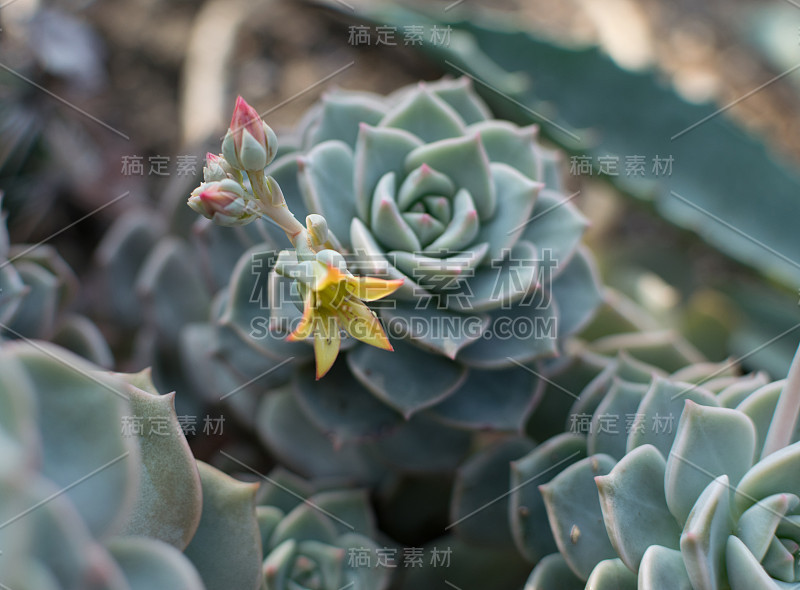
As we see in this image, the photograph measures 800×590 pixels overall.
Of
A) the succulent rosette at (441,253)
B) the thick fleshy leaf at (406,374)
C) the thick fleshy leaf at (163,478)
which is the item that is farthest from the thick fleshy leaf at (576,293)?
the thick fleshy leaf at (163,478)

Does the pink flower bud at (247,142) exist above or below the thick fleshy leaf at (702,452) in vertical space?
above

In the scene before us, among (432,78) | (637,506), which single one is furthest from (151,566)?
(432,78)

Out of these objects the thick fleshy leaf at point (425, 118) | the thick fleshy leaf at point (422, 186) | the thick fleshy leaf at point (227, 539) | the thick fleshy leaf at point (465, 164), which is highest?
the thick fleshy leaf at point (425, 118)

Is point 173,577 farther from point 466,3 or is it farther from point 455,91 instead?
point 466,3

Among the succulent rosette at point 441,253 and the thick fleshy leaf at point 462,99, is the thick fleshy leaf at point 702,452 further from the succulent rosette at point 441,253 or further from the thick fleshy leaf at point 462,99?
the thick fleshy leaf at point 462,99

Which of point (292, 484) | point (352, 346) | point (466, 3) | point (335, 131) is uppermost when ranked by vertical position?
point (466, 3)

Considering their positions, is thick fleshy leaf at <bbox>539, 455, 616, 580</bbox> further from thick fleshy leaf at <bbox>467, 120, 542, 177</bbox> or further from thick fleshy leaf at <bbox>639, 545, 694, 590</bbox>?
thick fleshy leaf at <bbox>467, 120, 542, 177</bbox>

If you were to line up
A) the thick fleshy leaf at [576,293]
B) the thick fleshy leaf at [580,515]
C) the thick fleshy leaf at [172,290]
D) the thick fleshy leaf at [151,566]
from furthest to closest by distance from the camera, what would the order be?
the thick fleshy leaf at [172,290], the thick fleshy leaf at [576,293], the thick fleshy leaf at [580,515], the thick fleshy leaf at [151,566]

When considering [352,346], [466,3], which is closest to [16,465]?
[352,346]
